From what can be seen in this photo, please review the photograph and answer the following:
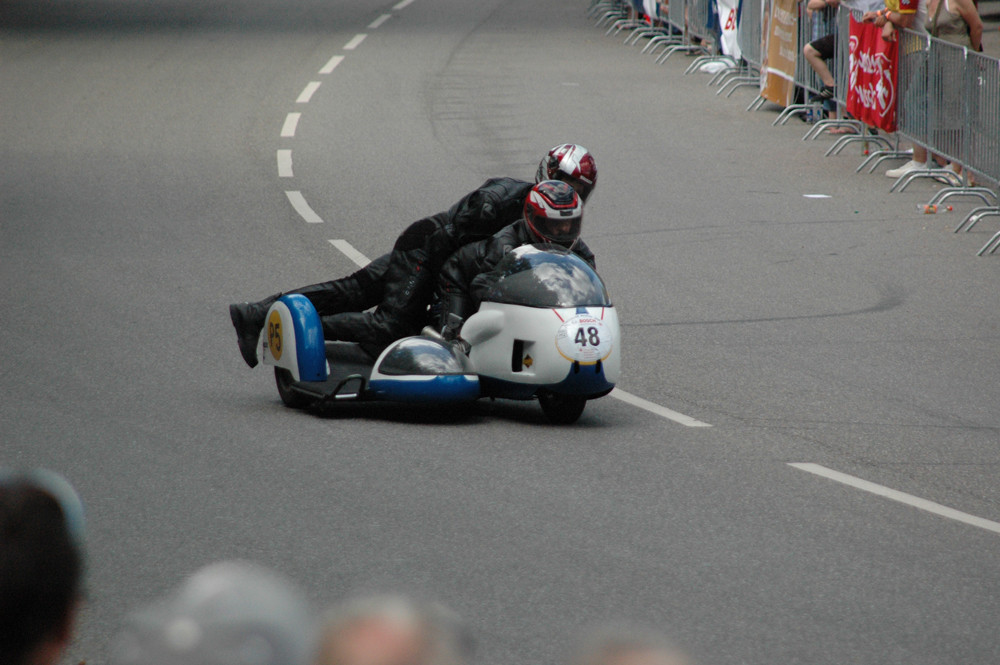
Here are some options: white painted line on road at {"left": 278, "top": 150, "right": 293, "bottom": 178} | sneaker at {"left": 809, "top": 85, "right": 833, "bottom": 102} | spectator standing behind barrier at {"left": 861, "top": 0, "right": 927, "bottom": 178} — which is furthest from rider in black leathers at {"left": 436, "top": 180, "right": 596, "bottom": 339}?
sneaker at {"left": 809, "top": 85, "right": 833, "bottom": 102}

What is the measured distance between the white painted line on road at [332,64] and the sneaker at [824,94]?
27.4 ft

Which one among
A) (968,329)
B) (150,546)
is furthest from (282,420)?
(968,329)

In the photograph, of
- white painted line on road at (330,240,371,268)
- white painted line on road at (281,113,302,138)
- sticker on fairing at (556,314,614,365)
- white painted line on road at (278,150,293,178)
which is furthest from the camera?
Result: white painted line on road at (281,113,302,138)

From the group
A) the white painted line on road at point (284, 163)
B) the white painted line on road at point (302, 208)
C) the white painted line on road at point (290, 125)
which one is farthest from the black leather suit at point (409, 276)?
the white painted line on road at point (290, 125)

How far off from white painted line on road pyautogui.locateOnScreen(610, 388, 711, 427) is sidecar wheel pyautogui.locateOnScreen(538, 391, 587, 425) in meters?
0.50

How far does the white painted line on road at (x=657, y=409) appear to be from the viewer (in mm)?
8180

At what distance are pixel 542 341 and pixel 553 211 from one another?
0.77m

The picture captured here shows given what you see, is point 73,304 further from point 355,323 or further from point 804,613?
point 804,613

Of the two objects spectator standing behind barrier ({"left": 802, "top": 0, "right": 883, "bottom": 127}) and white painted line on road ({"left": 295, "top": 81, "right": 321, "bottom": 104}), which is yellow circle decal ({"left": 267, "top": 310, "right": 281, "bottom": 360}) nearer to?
spectator standing behind barrier ({"left": 802, "top": 0, "right": 883, "bottom": 127})

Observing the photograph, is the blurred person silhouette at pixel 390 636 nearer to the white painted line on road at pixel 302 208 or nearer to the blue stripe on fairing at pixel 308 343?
the blue stripe on fairing at pixel 308 343

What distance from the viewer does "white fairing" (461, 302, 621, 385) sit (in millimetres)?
7734

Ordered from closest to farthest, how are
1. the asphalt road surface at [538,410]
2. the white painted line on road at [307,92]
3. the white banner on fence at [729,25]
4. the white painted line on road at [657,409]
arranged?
the asphalt road surface at [538,410] → the white painted line on road at [657,409] → the white painted line on road at [307,92] → the white banner on fence at [729,25]

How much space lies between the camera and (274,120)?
20.4m

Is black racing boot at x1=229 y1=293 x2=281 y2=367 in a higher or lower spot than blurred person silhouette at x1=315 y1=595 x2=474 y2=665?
lower
